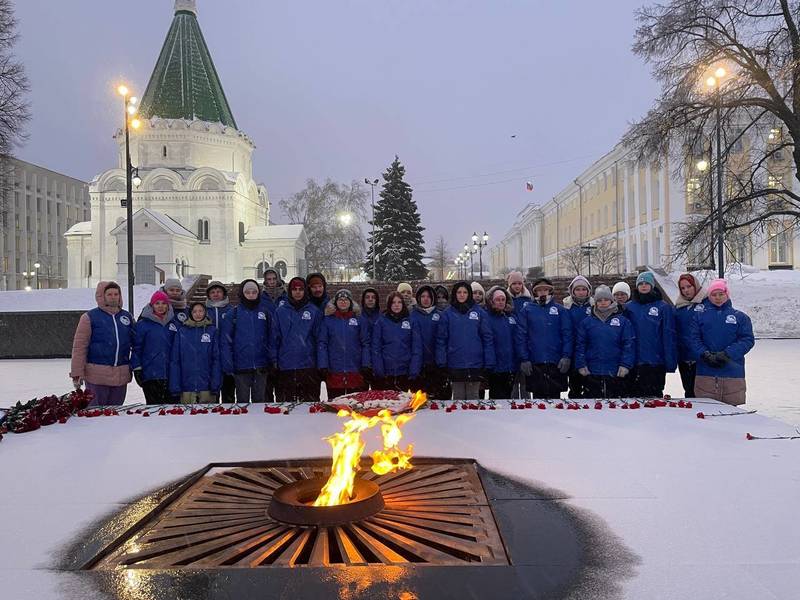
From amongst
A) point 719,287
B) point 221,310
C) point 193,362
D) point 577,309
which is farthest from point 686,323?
point 193,362

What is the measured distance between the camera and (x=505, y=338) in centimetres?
639

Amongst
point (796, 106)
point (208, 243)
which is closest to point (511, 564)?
point (796, 106)

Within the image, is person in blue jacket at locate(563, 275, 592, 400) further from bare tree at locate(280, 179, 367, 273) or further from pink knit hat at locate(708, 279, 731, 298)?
bare tree at locate(280, 179, 367, 273)

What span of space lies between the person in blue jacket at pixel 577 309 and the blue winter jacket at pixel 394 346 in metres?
1.65

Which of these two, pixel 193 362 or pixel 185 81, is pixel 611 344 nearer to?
pixel 193 362

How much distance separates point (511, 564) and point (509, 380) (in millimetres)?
4245

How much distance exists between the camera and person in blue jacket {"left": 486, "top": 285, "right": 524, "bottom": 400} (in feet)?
21.0

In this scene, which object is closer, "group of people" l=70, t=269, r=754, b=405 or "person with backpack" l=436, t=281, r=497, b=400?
"group of people" l=70, t=269, r=754, b=405

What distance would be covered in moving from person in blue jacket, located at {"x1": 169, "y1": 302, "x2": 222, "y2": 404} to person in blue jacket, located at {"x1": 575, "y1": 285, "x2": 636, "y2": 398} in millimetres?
3788

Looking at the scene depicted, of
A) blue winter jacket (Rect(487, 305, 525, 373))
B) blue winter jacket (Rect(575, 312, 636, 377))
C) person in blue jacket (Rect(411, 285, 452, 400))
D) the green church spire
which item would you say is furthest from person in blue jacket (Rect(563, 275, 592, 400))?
the green church spire

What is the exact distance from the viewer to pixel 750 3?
17.0 meters

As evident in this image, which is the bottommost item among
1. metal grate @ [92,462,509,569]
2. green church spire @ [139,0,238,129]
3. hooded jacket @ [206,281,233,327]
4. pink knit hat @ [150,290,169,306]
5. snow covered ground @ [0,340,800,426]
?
snow covered ground @ [0,340,800,426]

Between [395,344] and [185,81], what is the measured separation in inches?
1797

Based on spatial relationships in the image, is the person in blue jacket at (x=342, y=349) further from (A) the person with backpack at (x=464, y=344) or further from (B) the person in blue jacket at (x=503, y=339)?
(B) the person in blue jacket at (x=503, y=339)
